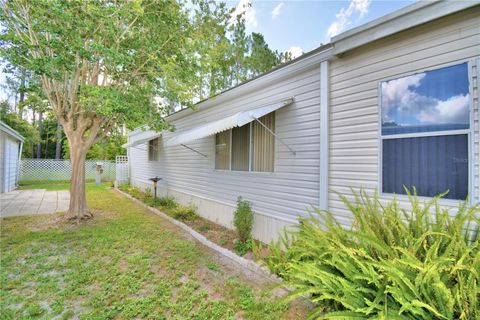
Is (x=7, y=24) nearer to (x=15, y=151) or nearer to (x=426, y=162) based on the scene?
(x=426, y=162)

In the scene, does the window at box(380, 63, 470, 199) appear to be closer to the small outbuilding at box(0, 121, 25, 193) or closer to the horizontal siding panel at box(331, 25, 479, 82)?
the horizontal siding panel at box(331, 25, 479, 82)

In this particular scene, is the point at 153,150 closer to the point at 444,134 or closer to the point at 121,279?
the point at 121,279

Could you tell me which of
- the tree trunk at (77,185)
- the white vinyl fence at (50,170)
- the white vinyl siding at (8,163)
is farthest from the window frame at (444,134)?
the white vinyl fence at (50,170)

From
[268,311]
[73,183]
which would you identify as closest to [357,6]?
[268,311]

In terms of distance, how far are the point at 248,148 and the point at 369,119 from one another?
2.97m

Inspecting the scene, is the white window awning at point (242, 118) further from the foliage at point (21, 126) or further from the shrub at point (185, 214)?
the foliage at point (21, 126)

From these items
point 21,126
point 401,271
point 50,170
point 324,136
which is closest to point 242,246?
point 324,136

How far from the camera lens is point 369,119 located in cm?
355

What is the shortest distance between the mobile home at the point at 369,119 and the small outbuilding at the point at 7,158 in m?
11.7

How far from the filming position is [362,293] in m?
2.47

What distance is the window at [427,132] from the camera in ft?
9.26

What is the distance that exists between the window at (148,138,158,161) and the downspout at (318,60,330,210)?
9.14 metres

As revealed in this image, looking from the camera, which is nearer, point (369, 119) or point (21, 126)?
point (369, 119)

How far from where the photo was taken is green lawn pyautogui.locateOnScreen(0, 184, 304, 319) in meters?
3.07
